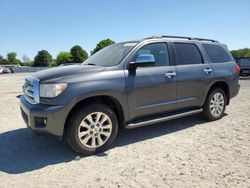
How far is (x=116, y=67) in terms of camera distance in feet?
14.2

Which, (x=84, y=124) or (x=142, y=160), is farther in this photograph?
(x=84, y=124)

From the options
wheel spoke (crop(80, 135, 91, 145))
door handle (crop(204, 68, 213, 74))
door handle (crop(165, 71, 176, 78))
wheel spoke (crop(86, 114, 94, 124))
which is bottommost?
wheel spoke (crop(80, 135, 91, 145))

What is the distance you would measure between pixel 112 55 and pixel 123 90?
98cm

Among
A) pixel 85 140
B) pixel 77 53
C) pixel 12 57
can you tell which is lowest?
pixel 85 140

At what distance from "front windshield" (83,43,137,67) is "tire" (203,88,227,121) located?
7.71 ft

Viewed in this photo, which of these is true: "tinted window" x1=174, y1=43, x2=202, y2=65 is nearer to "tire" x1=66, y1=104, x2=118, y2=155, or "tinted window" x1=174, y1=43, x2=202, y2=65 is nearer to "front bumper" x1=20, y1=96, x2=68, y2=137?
"tire" x1=66, y1=104, x2=118, y2=155

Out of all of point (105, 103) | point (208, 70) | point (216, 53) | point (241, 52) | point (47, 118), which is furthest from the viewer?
point (241, 52)

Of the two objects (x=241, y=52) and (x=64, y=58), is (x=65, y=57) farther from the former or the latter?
(x=241, y=52)

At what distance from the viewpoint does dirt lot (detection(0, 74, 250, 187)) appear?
3.19 metres

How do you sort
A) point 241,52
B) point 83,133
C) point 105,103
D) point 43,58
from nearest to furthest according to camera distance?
point 83,133
point 105,103
point 43,58
point 241,52

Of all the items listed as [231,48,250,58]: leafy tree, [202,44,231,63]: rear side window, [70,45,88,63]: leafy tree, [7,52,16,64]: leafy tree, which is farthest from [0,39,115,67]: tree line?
[202,44,231,63]: rear side window

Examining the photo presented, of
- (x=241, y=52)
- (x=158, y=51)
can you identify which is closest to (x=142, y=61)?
(x=158, y=51)

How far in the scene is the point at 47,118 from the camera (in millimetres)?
3713

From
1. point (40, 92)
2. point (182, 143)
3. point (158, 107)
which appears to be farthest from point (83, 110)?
point (182, 143)
